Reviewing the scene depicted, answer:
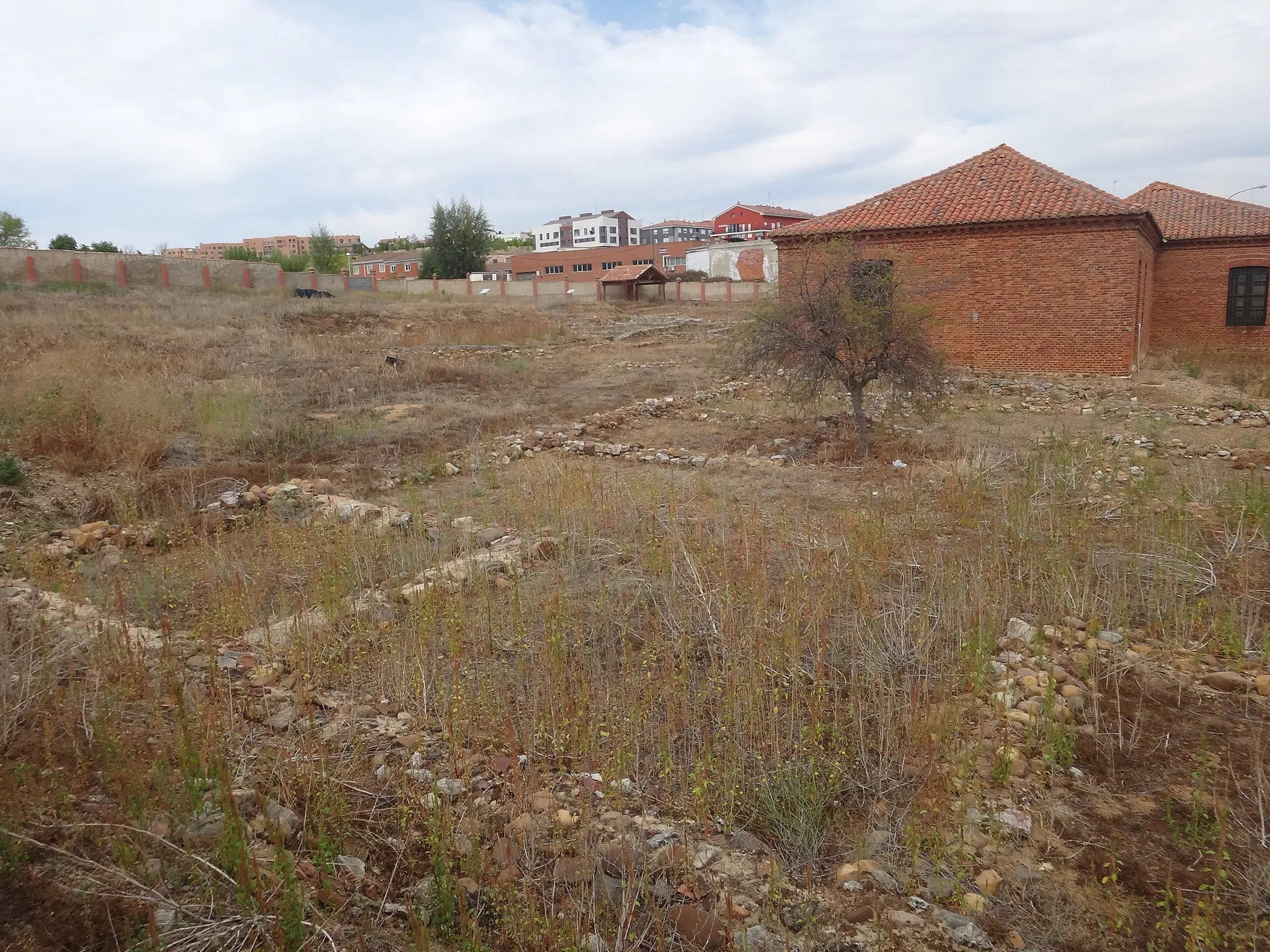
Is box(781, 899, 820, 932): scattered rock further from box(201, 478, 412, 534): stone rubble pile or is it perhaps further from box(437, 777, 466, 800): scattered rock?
box(201, 478, 412, 534): stone rubble pile

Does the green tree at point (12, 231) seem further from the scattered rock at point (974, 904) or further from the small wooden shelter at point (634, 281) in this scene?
the scattered rock at point (974, 904)

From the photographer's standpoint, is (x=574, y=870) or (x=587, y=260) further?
(x=587, y=260)

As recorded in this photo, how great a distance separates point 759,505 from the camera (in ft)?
25.9

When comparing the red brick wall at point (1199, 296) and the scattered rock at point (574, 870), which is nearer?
the scattered rock at point (574, 870)

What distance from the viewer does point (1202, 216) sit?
23234 millimetres

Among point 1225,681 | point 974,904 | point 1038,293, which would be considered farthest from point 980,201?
point 974,904

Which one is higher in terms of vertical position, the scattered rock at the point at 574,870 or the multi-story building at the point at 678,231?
the multi-story building at the point at 678,231

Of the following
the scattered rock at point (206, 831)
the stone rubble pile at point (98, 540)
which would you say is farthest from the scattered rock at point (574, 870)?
the stone rubble pile at point (98, 540)

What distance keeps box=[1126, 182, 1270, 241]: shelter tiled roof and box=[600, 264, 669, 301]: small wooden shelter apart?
2480cm

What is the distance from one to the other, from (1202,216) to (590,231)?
3311 inches

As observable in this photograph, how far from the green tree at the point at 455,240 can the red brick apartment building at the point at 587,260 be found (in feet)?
51.0

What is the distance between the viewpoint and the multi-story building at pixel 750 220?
253ft

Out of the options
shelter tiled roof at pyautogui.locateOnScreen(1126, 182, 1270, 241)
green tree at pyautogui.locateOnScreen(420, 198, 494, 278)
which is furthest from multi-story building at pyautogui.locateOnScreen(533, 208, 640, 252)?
shelter tiled roof at pyautogui.locateOnScreen(1126, 182, 1270, 241)

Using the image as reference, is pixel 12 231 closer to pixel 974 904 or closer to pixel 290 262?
pixel 290 262
